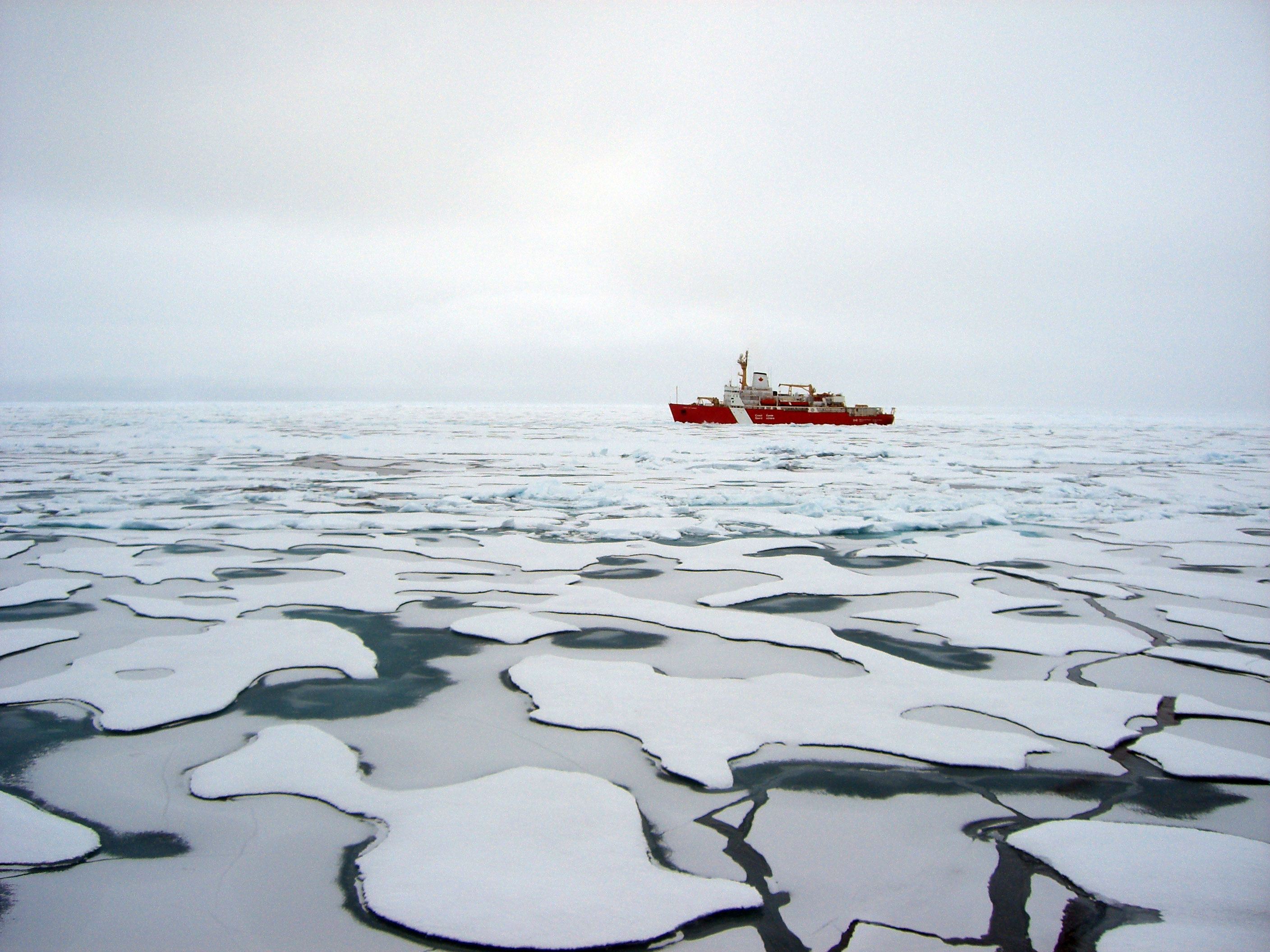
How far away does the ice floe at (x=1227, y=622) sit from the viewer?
344cm

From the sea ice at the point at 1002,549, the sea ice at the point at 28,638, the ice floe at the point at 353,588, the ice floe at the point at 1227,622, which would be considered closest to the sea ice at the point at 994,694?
the ice floe at the point at 1227,622

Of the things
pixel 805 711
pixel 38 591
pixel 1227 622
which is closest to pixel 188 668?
pixel 38 591

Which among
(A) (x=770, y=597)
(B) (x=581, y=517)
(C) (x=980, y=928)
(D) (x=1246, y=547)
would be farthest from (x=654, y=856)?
(D) (x=1246, y=547)

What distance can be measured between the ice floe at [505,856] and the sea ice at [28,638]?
5.46 feet

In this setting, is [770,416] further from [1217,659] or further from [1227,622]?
[1217,659]

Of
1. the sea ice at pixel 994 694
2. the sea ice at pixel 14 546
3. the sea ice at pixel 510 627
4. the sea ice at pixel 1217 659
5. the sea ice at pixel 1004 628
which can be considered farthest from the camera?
the sea ice at pixel 14 546

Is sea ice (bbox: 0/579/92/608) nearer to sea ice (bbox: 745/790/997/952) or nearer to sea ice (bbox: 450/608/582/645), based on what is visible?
sea ice (bbox: 450/608/582/645)

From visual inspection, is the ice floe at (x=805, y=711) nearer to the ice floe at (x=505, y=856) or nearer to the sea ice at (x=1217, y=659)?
the ice floe at (x=505, y=856)

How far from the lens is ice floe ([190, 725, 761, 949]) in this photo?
4.77ft

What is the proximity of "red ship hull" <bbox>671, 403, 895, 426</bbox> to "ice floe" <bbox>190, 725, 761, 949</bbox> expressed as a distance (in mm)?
32369

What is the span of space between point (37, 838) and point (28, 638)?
77.7 inches

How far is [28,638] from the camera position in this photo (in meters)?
3.22

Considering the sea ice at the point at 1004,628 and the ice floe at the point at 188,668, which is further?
the sea ice at the point at 1004,628

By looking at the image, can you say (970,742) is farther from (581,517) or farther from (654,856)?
(581,517)
